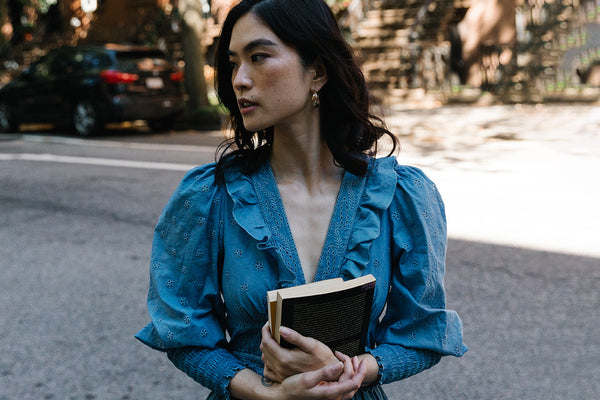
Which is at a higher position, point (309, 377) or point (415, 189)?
point (415, 189)

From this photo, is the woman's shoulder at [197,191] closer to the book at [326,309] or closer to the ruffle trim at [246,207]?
the ruffle trim at [246,207]

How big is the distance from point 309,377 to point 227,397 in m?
0.34

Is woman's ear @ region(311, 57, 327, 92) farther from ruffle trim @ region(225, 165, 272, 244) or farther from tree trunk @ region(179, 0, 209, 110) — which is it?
tree trunk @ region(179, 0, 209, 110)

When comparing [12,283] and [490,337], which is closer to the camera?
[490,337]

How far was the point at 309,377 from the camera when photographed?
1.65 meters

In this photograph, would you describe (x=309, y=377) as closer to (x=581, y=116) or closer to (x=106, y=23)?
(x=581, y=116)

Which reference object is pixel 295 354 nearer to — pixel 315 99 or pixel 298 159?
pixel 298 159

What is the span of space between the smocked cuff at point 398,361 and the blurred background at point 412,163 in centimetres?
92

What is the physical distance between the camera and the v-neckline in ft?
6.11

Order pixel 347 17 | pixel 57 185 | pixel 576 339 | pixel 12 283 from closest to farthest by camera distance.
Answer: pixel 576 339 → pixel 12 283 → pixel 57 185 → pixel 347 17

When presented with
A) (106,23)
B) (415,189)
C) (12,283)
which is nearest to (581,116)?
(12,283)

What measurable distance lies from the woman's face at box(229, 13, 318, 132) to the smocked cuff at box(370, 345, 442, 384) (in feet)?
2.34

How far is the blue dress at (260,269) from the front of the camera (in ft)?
6.09

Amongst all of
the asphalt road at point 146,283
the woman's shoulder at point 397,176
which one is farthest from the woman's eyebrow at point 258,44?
the asphalt road at point 146,283
